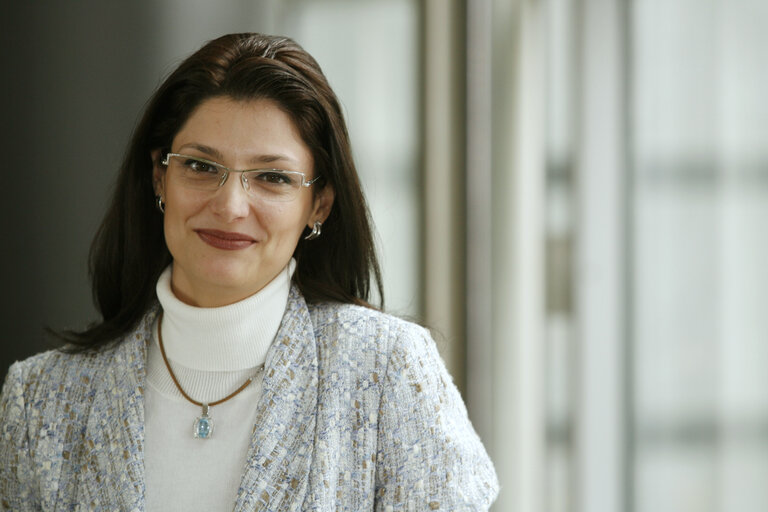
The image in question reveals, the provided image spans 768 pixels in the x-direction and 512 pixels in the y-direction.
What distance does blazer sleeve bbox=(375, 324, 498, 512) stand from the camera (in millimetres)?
1560

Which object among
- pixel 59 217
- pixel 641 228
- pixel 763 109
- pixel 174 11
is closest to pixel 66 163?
pixel 59 217

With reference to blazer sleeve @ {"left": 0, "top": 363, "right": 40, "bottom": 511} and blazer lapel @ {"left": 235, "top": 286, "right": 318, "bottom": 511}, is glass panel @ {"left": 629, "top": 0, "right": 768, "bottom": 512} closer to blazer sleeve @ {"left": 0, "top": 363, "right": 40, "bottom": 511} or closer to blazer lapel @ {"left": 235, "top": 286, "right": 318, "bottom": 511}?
blazer lapel @ {"left": 235, "top": 286, "right": 318, "bottom": 511}

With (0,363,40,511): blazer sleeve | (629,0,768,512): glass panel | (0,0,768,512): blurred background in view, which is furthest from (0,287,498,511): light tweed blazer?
(629,0,768,512): glass panel

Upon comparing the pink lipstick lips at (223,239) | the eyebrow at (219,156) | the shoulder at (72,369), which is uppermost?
the eyebrow at (219,156)

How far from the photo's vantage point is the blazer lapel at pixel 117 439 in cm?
158

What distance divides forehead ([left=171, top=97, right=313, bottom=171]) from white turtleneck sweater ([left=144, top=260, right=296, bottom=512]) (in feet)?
0.84

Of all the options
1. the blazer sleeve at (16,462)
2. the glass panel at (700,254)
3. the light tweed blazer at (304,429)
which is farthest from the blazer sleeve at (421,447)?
the glass panel at (700,254)

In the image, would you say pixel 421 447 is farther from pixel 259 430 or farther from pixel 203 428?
pixel 203 428

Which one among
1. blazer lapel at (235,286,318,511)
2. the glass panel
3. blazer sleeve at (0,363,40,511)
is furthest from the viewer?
the glass panel

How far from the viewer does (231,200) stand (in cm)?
156

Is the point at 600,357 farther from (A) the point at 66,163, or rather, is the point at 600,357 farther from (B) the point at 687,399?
(A) the point at 66,163

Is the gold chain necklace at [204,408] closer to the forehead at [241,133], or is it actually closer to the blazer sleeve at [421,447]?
the blazer sleeve at [421,447]

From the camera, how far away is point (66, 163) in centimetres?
207

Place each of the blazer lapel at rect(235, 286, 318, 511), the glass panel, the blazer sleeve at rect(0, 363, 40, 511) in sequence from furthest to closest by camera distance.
→ 1. the glass panel
2. the blazer sleeve at rect(0, 363, 40, 511)
3. the blazer lapel at rect(235, 286, 318, 511)
